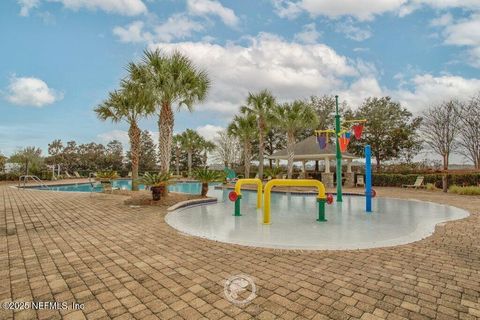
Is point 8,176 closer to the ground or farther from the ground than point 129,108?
closer to the ground

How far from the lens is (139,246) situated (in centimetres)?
498

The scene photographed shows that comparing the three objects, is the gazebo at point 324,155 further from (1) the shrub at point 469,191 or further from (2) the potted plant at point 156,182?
(2) the potted plant at point 156,182

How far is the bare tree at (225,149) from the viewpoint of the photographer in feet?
153

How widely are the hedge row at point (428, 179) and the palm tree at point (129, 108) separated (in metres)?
20.0

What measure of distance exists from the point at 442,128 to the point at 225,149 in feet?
103

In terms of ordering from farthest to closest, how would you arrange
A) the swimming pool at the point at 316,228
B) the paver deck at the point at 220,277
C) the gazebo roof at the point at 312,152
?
the gazebo roof at the point at 312,152, the swimming pool at the point at 316,228, the paver deck at the point at 220,277

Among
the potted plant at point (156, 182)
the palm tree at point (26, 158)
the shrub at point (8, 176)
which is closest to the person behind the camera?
the potted plant at point (156, 182)

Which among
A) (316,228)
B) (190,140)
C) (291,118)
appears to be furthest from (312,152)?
(190,140)

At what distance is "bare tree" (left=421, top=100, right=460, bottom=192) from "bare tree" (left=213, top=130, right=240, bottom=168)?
27.2m

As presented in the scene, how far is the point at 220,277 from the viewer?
3.54 metres

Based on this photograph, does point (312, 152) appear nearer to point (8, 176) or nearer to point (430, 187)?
point (430, 187)

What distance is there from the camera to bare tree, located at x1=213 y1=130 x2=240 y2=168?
46.8 metres

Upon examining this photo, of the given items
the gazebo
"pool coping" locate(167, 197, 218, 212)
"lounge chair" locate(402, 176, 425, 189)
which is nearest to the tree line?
"pool coping" locate(167, 197, 218, 212)

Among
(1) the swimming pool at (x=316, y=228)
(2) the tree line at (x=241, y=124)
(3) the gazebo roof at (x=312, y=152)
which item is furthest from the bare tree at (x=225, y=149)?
(1) the swimming pool at (x=316, y=228)
